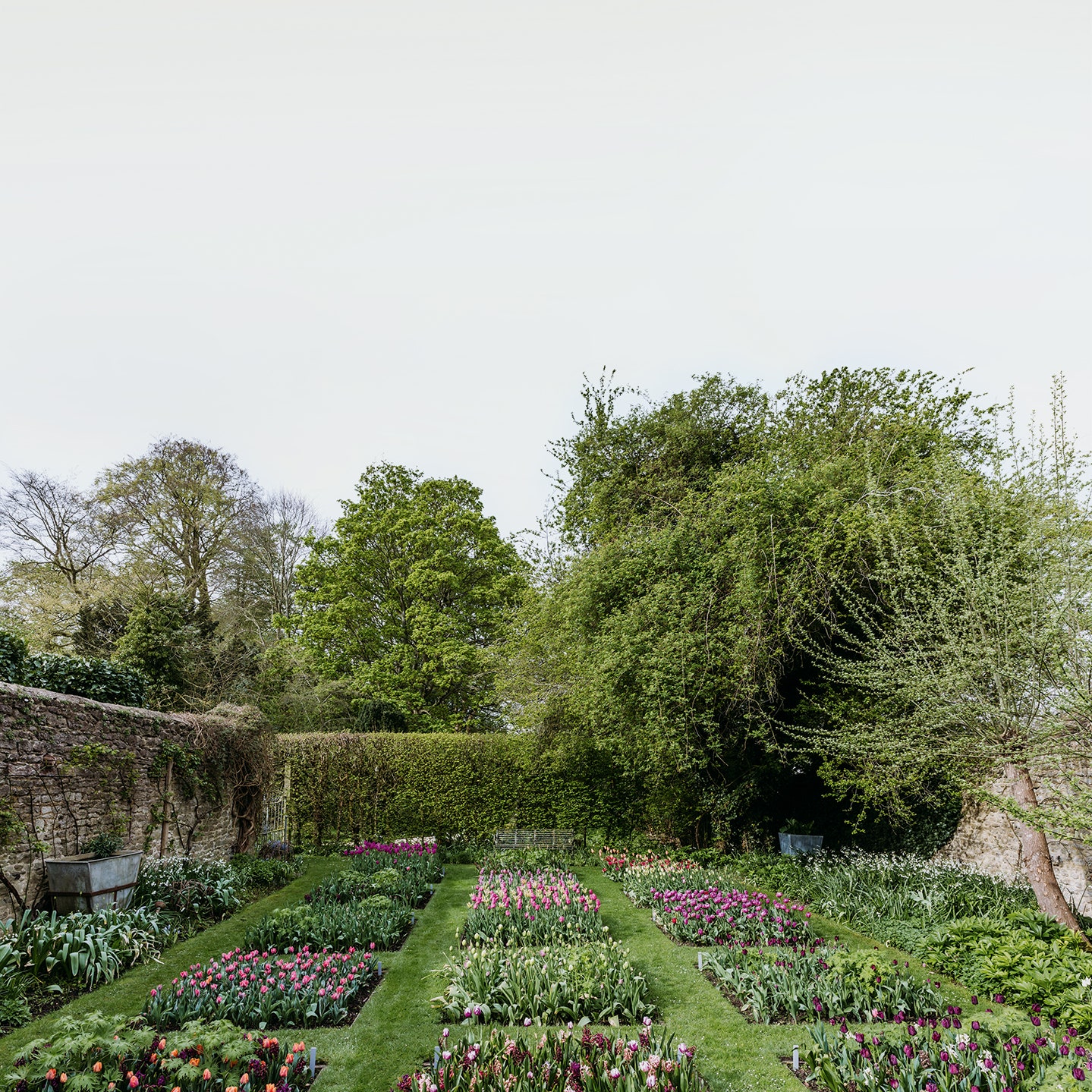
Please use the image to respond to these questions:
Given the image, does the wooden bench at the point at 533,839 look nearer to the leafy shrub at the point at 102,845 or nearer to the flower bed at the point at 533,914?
the flower bed at the point at 533,914

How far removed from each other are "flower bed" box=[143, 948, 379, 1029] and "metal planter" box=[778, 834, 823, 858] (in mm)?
8710

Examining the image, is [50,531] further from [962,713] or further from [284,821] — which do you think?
[962,713]

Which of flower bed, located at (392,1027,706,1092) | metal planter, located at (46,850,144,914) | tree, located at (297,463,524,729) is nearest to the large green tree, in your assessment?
flower bed, located at (392,1027,706,1092)

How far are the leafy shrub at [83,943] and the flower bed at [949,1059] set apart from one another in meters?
6.15

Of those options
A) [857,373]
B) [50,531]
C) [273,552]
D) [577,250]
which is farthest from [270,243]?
[273,552]

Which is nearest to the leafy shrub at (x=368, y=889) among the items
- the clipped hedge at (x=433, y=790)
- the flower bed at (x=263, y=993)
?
the flower bed at (x=263, y=993)

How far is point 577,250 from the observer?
8.71m

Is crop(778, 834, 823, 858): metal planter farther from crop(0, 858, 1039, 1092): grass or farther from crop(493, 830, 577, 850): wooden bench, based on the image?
crop(493, 830, 577, 850): wooden bench

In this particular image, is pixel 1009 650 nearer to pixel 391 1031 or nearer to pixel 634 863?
pixel 391 1031

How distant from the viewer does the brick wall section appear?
255 inches

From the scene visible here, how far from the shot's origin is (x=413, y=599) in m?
20.9

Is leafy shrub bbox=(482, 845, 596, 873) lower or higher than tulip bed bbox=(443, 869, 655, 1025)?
lower

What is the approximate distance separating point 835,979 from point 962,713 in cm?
313

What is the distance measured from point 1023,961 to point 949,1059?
2407 mm
